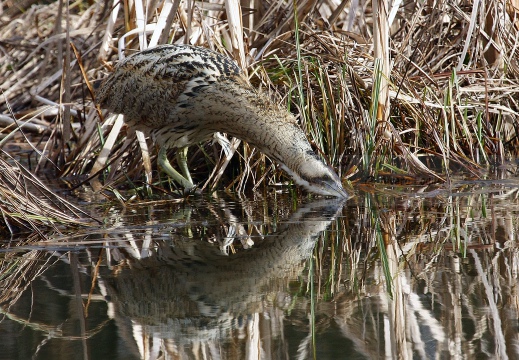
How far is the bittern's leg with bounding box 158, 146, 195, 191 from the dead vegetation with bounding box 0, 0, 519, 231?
0.37ft

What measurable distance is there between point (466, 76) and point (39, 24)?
5.77 metres

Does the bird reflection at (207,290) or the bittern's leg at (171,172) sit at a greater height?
the bittern's leg at (171,172)

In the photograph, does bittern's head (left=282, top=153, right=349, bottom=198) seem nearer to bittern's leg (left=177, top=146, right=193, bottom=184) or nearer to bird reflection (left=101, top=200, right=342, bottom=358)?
bird reflection (left=101, top=200, right=342, bottom=358)

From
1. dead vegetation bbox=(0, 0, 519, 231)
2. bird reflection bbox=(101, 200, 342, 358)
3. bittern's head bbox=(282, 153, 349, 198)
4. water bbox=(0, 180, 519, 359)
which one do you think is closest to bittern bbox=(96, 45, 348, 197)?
bittern's head bbox=(282, 153, 349, 198)

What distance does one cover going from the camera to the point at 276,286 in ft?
9.80

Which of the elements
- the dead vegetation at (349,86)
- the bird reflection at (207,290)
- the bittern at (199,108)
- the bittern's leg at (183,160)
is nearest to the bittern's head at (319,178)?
the bittern at (199,108)

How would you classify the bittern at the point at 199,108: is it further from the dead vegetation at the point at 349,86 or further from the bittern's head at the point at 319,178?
the dead vegetation at the point at 349,86

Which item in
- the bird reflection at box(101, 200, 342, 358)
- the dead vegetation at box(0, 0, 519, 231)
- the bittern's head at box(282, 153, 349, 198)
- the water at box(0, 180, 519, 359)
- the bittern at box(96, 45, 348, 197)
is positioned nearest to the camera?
the water at box(0, 180, 519, 359)

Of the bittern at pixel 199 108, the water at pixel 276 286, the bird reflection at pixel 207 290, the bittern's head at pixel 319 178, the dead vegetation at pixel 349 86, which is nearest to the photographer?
the water at pixel 276 286

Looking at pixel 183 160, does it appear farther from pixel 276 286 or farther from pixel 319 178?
pixel 276 286

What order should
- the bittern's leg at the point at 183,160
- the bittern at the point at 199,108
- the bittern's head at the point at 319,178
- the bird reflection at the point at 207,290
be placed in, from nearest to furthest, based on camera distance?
the bird reflection at the point at 207,290 < the bittern's head at the point at 319,178 < the bittern at the point at 199,108 < the bittern's leg at the point at 183,160

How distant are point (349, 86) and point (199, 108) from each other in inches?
44.5

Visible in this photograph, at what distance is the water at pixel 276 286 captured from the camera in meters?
2.36

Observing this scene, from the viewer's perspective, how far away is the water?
7.74 feet
